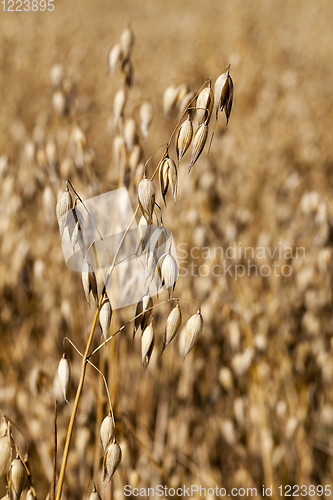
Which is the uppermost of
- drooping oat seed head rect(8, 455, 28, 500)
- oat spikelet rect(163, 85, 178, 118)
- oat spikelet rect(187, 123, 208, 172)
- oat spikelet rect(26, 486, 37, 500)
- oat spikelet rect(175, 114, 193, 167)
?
oat spikelet rect(163, 85, 178, 118)

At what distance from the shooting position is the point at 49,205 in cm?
68

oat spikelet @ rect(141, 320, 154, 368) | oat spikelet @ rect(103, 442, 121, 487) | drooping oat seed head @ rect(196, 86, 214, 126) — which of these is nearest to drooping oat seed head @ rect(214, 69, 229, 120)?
drooping oat seed head @ rect(196, 86, 214, 126)

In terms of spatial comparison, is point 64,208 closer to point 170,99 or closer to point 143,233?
point 143,233

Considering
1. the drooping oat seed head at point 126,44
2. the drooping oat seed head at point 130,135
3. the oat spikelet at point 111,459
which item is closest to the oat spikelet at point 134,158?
the drooping oat seed head at point 130,135

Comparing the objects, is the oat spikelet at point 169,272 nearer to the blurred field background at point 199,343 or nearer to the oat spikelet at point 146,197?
the oat spikelet at point 146,197

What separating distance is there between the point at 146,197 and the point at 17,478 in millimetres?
298

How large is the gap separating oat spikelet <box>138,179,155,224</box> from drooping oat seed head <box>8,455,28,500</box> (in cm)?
27

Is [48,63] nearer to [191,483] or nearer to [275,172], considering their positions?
[275,172]

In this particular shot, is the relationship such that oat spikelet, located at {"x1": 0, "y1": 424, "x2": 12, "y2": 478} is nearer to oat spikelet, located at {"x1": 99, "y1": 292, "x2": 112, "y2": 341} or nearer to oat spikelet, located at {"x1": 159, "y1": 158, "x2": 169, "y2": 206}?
oat spikelet, located at {"x1": 99, "y1": 292, "x2": 112, "y2": 341}

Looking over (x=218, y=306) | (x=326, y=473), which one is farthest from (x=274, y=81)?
(x=326, y=473)

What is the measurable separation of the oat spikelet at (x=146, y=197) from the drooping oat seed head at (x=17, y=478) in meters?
0.27

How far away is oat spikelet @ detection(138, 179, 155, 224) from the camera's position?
13.3 inches

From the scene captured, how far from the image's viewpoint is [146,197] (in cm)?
34

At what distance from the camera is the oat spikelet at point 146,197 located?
337 millimetres
